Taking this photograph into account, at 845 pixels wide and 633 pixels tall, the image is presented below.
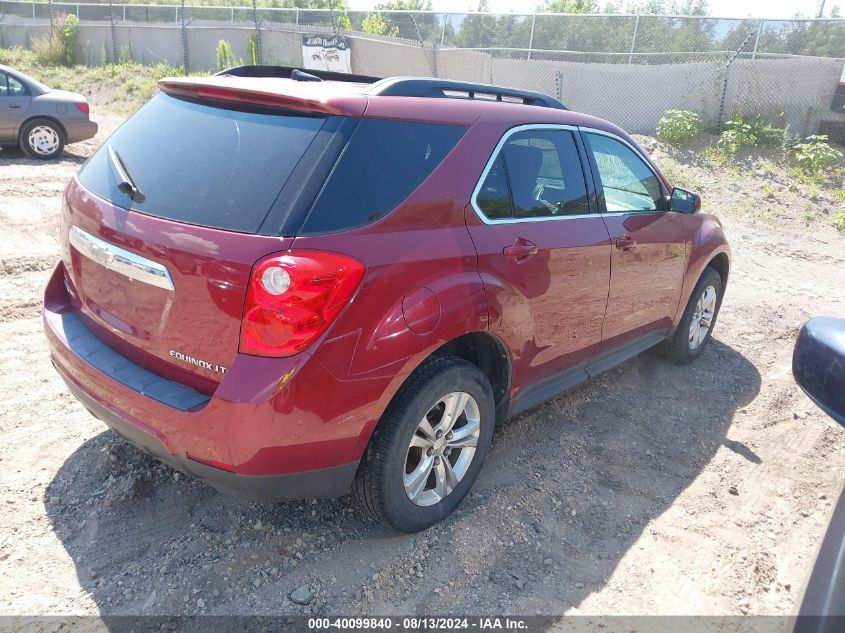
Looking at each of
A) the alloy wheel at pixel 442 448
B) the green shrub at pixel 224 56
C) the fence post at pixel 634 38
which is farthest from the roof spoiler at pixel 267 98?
the green shrub at pixel 224 56

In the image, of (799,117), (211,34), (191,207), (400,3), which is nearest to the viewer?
(191,207)

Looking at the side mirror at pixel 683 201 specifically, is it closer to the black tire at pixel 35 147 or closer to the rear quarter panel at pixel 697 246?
the rear quarter panel at pixel 697 246

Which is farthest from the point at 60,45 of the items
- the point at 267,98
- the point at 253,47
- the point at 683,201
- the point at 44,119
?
the point at 267,98

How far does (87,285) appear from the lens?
9.28 feet

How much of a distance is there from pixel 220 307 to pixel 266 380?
32 centimetres

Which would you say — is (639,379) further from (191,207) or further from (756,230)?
(756,230)

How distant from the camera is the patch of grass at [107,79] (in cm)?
1841

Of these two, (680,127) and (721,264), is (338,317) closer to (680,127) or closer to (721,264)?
(721,264)

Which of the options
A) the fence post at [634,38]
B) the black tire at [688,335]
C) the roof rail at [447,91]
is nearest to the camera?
the roof rail at [447,91]

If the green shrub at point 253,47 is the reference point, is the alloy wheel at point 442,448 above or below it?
below

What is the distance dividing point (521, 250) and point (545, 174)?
0.54 meters

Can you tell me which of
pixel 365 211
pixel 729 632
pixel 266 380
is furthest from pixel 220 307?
pixel 729 632

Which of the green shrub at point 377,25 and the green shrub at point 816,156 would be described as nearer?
the green shrub at point 816,156

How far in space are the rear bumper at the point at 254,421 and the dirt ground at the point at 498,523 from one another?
48cm
